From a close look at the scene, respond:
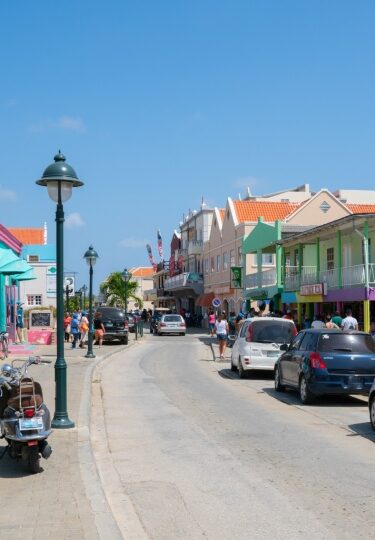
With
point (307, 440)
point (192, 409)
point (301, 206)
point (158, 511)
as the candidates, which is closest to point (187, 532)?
point (158, 511)

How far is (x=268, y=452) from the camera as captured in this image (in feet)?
30.7

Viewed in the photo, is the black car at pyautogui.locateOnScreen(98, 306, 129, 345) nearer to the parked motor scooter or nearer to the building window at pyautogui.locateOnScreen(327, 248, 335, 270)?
the building window at pyautogui.locateOnScreen(327, 248, 335, 270)

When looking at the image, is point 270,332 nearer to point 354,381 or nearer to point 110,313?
point 354,381

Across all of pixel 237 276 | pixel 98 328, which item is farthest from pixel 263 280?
pixel 98 328

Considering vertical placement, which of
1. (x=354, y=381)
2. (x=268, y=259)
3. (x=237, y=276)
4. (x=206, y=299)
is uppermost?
(x=268, y=259)

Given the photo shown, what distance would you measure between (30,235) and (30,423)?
6490 centimetres

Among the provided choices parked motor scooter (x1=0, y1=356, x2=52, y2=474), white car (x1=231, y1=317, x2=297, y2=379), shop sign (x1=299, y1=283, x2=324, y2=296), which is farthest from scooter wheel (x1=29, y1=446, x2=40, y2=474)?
shop sign (x1=299, y1=283, x2=324, y2=296)

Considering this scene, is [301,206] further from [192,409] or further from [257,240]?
[192,409]

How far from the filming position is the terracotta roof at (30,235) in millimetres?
70275

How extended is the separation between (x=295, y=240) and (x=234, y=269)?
1539 centimetres

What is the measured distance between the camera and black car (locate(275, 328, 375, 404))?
1398 cm

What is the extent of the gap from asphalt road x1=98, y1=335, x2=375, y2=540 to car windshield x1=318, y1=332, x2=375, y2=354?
3.76 ft

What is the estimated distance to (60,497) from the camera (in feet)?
22.5

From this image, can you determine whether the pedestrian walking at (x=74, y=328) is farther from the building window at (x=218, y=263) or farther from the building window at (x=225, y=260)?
the building window at (x=218, y=263)
